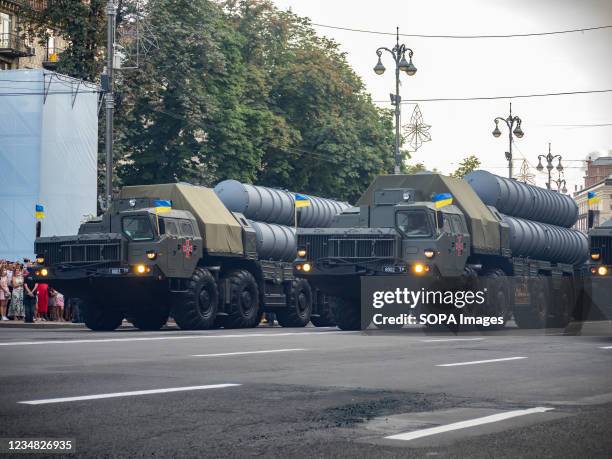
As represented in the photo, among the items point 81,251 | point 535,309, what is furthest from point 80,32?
point 535,309

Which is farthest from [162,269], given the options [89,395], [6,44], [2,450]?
[6,44]

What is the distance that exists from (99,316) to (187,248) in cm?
254

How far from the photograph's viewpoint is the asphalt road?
7.27m

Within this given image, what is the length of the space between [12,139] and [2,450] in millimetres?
37428

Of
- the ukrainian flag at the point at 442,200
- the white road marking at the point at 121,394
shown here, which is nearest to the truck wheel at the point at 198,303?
the ukrainian flag at the point at 442,200

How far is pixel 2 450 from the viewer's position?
22.0 feet

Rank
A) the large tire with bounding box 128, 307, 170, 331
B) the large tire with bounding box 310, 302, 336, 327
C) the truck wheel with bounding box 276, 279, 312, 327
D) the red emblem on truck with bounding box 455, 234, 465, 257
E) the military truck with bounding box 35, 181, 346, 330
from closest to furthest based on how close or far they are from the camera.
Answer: the military truck with bounding box 35, 181, 346, 330 → the red emblem on truck with bounding box 455, 234, 465, 257 → the large tire with bounding box 128, 307, 170, 331 → the truck wheel with bounding box 276, 279, 312, 327 → the large tire with bounding box 310, 302, 336, 327

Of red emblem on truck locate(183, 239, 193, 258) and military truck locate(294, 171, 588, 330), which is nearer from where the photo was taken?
military truck locate(294, 171, 588, 330)

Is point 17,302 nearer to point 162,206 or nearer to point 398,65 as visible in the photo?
point 162,206

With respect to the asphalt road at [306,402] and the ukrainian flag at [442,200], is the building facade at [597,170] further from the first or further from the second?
the asphalt road at [306,402]

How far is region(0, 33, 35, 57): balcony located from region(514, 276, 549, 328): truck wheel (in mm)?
37566

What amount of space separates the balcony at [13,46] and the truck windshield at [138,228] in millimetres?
37737

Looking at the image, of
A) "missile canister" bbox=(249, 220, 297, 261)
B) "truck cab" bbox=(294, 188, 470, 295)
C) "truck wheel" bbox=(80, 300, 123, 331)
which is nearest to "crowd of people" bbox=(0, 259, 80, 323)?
"truck wheel" bbox=(80, 300, 123, 331)

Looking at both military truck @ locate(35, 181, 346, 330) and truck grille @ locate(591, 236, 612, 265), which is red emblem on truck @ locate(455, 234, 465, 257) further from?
military truck @ locate(35, 181, 346, 330)
